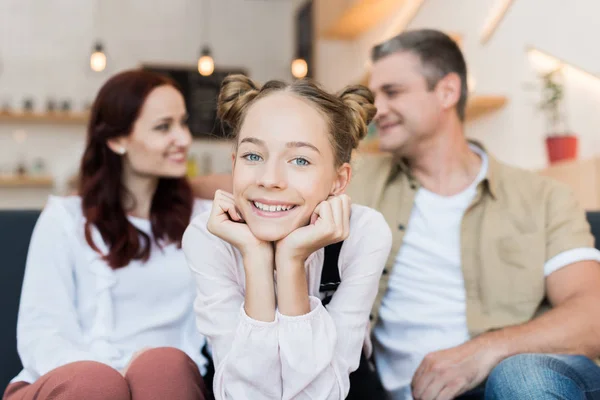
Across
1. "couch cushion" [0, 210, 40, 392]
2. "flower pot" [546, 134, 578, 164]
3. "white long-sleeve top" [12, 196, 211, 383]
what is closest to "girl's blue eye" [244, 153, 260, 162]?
"white long-sleeve top" [12, 196, 211, 383]

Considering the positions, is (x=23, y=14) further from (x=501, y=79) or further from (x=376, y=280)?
(x=376, y=280)

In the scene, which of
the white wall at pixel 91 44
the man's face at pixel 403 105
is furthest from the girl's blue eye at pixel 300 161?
the white wall at pixel 91 44

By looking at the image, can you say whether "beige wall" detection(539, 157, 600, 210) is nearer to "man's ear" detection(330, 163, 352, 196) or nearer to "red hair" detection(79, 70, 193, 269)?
"man's ear" detection(330, 163, 352, 196)

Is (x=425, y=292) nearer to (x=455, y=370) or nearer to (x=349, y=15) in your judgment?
(x=455, y=370)

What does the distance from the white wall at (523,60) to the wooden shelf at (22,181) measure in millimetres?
3497

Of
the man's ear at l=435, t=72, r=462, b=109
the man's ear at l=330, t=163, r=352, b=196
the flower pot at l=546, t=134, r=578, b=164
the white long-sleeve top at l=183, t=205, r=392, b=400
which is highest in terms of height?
the man's ear at l=435, t=72, r=462, b=109

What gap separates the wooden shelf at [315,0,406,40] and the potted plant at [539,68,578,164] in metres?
1.86

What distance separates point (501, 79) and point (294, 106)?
228 cm

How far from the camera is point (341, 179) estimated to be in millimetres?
Answer: 1328

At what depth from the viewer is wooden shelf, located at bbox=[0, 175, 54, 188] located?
540 cm

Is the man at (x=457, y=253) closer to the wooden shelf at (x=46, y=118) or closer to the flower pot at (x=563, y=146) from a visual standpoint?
the flower pot at (x=563, y=146)

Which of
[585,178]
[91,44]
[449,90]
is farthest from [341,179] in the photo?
[91,44]

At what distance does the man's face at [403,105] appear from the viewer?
1.87m

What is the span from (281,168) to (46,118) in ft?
16.4
